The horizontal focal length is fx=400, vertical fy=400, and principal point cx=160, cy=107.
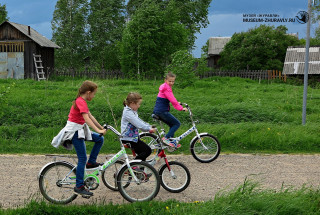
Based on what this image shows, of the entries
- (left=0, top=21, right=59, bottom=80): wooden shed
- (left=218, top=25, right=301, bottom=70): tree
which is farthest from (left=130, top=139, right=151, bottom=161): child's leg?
(left=218, top=25, right=301, bottom=70): tree

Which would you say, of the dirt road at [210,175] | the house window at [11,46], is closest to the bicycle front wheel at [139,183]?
the dirt road at [210,175]

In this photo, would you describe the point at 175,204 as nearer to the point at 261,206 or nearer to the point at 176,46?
the point at 261,206

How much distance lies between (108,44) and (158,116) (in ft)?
125

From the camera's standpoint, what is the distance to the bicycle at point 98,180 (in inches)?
222

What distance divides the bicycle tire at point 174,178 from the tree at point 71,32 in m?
39.5

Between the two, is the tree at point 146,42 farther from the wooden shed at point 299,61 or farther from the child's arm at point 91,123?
the child's arm at point 91,123

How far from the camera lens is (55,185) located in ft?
18.7

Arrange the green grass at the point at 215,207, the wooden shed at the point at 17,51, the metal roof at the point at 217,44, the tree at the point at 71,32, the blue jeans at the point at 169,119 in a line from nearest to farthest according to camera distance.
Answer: the green grass at the point at 215,207
the blue jeans at the point at 169,119
the wooden shed at the point at 17,51
the tree at the point at 71,32
the metal roof at the point at 217,44

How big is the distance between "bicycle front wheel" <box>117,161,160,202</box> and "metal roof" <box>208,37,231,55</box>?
51.5m

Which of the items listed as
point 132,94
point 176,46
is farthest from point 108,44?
point 132,94

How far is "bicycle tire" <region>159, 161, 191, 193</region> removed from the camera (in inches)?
239

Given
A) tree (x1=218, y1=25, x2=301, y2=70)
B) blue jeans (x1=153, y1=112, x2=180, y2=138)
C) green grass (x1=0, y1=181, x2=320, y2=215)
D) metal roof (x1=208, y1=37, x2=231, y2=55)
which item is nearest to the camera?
green grass (x1=0, y1=181, x2=320, y2=215)

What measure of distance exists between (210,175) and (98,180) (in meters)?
2.39

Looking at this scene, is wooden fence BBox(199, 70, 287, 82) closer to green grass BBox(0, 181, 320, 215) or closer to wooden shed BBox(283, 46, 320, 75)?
wooden shed BBox(283, 46, 320, 75)
